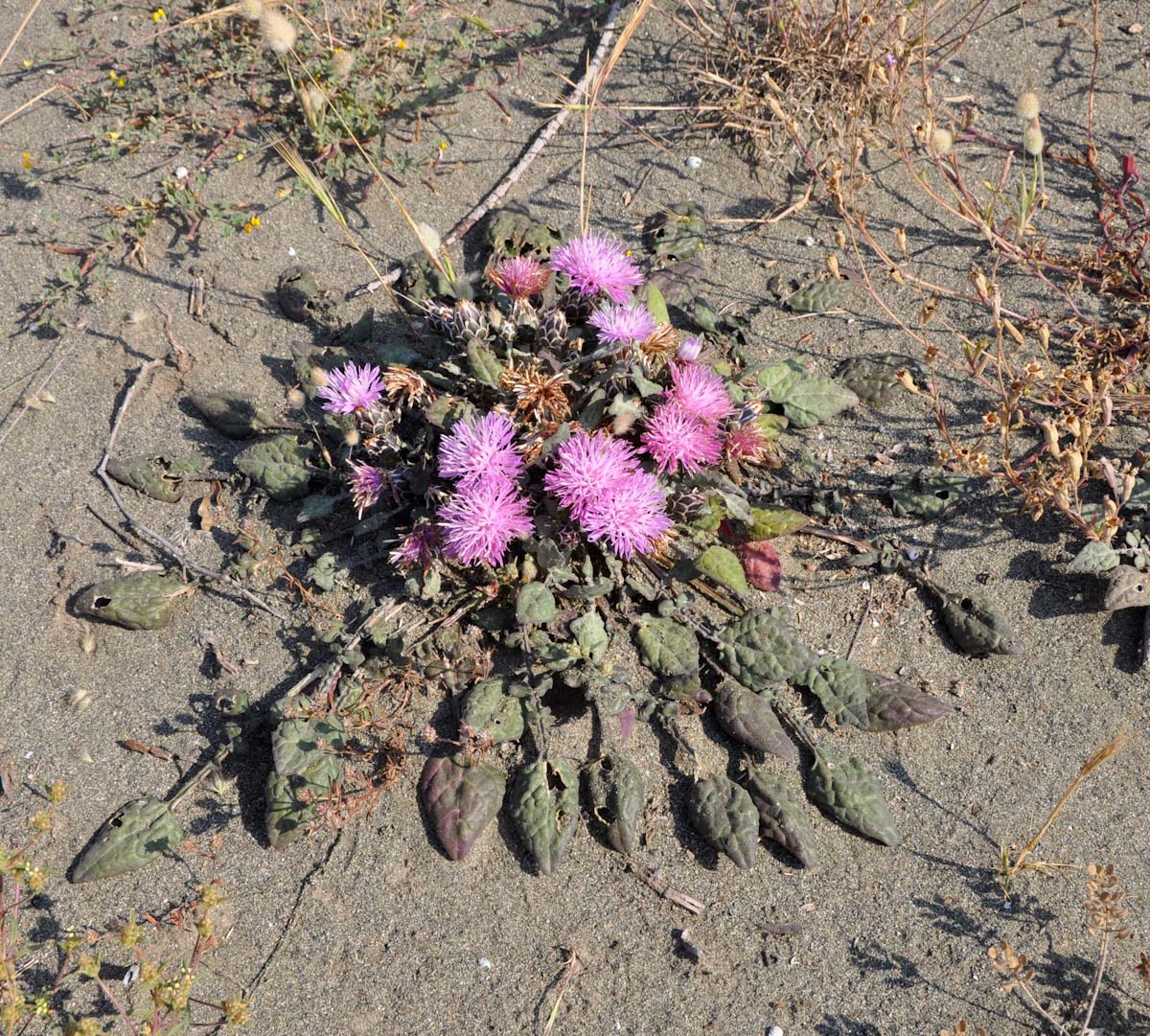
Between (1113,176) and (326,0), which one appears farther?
(326,0)

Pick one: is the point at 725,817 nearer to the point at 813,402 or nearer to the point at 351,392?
the point at 813,402

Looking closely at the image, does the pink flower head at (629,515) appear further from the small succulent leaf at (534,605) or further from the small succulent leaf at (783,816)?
the small succulent leaf at (783,816)

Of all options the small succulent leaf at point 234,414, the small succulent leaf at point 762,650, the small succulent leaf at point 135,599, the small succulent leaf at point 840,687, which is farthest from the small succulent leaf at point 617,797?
Result: the small succulent leaf at point 234,414

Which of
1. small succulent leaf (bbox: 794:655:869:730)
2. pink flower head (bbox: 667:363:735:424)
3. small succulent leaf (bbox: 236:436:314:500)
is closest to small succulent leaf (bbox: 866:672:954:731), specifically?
small succulent leaf (bbox: 794:655:869:730)

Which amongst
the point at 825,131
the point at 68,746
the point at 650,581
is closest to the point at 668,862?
the point at 650,581

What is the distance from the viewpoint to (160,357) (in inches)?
Answer: 123

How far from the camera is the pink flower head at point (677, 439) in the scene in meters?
2.50

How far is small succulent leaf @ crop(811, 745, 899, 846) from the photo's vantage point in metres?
2.41

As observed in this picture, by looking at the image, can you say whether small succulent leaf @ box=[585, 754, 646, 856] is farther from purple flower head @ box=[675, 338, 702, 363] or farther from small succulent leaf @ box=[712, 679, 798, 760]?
purple flower head @ box=[675, 338, 702, 363]

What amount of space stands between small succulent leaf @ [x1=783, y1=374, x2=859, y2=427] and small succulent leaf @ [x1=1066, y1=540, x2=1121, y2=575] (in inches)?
32.2

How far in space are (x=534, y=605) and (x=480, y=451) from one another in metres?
0.44

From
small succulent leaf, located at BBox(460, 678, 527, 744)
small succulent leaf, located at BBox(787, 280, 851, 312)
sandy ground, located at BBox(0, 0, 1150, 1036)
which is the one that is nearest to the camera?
sandy ground, located at BBox(0, 0, 1150, 1036)

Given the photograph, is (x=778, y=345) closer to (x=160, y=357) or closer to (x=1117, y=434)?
(x=1117, y=434)

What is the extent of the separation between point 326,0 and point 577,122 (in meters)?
1.16
